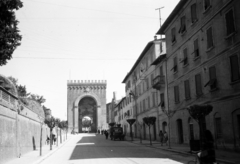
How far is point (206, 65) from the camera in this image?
70.4 ft

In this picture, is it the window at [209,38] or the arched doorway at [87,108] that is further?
the arched doorway at [87,108]

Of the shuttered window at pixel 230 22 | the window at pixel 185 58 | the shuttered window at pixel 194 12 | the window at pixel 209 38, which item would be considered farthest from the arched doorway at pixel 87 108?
the shuttered window at pixel 230 22

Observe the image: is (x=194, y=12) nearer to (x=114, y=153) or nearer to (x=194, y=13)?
(x=194, y=13)

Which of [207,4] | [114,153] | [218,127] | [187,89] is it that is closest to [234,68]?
[218,127]

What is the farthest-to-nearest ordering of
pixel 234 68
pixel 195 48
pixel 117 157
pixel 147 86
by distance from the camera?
1. pixel 147 86
2. pixel 195 48
3. pixel 234 68
4. pixel 117 157

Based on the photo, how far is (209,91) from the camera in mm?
20906

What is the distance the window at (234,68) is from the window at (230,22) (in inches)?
61.3

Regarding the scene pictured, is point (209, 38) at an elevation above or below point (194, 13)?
below

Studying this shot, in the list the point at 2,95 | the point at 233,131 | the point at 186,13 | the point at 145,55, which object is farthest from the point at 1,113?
the point at 145,55

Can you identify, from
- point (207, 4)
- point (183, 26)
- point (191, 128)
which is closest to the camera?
point (207, 4)

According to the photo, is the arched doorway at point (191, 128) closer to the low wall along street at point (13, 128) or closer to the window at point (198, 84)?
the window at point (198, 84)

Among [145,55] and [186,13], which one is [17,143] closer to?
[186,13]

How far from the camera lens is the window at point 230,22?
17630 mm

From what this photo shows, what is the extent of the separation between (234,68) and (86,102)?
72.1 m
